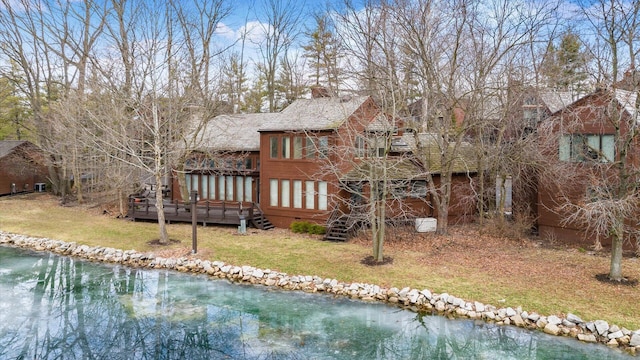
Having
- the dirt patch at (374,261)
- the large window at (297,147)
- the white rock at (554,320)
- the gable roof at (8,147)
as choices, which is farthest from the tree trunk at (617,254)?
the gable roof at (8,147)

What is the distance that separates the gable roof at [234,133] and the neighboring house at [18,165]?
1715cm

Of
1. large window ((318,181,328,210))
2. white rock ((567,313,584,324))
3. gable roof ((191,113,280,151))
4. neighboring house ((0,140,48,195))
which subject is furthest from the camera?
neighboring house ((0,140,48,195))

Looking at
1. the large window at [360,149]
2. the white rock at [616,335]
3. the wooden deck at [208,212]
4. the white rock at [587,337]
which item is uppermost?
the large window at [360,149]

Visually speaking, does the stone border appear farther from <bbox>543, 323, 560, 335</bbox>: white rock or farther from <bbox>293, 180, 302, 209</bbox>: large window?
<bbox>293, 180, 302, 209</bbox>: large window

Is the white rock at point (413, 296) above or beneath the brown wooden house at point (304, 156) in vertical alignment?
beneath

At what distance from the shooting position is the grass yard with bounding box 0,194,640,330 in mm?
12602

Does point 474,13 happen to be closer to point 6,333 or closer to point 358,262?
point 358,262

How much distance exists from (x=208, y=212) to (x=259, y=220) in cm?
287

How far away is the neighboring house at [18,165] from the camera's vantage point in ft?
116

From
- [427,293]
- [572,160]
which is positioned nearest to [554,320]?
[427,293]

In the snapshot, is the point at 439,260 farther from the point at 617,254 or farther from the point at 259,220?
the point at 259,220

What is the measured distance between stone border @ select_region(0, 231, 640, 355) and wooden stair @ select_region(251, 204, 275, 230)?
6048 mm

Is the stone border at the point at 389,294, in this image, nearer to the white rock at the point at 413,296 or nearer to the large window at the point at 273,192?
the white rock at the point at 413,296

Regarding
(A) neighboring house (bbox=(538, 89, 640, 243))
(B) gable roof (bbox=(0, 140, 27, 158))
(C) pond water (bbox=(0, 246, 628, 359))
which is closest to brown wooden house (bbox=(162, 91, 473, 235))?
(A) neighboring house (bbox=(538, 89, 640, 243))
